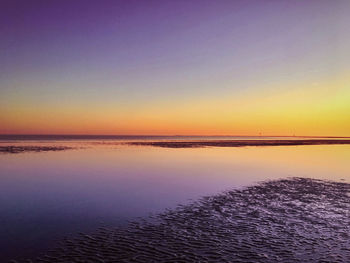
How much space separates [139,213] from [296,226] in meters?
8.22

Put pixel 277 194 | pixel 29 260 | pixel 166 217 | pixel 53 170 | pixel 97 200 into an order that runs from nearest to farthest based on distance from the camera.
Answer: pixel 29 260, pixel 166 217, pixel 97 200, pixel 277 194, pixel 53 170

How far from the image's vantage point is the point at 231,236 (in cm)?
1233

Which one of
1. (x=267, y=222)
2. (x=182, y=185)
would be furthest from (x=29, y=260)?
(x=182, y=185)

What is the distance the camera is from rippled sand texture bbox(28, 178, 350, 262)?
10211 millimetres

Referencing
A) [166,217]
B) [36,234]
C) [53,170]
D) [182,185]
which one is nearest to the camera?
[36,234]

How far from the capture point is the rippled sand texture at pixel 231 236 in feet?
33.5

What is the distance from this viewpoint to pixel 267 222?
1448 cm

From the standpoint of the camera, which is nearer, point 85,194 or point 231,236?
point 231,236

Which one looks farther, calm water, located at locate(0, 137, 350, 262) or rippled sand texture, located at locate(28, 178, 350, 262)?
calm water, located at locate(0, 137, 350, 262)

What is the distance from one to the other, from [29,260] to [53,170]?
2460cm

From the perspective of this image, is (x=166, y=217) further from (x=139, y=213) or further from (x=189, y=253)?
(x=189, y=253)

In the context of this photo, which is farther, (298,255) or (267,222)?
(267,222)

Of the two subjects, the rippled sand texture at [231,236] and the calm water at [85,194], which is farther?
the calm water at [85,194]

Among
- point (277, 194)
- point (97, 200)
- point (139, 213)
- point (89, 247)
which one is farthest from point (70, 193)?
point (277, 194)
